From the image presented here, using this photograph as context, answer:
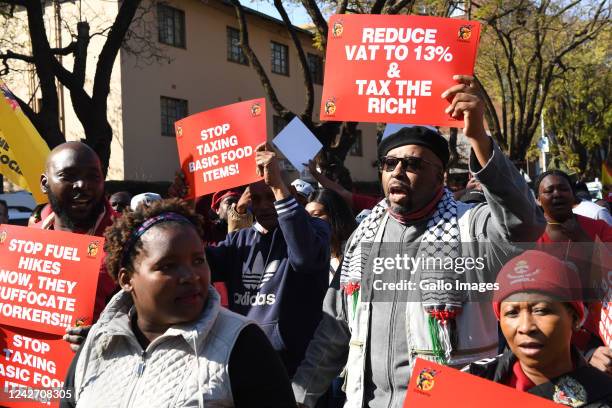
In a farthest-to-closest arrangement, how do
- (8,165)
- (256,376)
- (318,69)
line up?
1. (318,69)
2. (8,165)
3. (256,376)

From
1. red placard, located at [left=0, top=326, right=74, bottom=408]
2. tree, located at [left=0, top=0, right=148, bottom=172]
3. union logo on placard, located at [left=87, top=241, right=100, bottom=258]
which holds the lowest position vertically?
red placard, located at [left=0, top=326, right=74, bottom=408]

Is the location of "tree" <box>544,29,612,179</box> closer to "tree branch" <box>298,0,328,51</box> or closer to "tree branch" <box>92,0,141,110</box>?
"tree branch" <box>298,0,328,51</box>

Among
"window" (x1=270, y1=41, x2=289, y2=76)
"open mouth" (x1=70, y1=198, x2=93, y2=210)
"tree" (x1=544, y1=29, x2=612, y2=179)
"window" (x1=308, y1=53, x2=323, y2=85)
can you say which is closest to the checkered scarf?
"open mouth" (x1=70, y1=198, x2=93, y2=210)

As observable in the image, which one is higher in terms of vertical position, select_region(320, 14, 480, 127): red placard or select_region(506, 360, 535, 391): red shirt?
select_region(320, 14, 480, 127): red placard

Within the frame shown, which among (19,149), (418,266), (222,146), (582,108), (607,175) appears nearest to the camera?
(418,266)

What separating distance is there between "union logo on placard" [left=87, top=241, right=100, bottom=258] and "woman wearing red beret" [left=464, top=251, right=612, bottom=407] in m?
1.69

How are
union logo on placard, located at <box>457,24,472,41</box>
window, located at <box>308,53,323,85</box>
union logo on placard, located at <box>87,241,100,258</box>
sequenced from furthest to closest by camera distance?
window, located at <box>308,53,323,85</box> < union logo on placard, located at <box>457,24,472,41</box> < union logo on placard, located at <box>87,241,100,258</box>

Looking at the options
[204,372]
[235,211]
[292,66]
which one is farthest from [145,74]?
[204,372]

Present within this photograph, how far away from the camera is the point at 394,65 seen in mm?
3461

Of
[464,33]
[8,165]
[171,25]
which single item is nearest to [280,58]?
[171,25]

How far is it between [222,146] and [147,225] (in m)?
2.07

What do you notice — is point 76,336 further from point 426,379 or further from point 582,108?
point 582,108

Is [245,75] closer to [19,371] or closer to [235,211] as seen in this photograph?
[235,211]

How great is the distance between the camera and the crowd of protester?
2172mm
